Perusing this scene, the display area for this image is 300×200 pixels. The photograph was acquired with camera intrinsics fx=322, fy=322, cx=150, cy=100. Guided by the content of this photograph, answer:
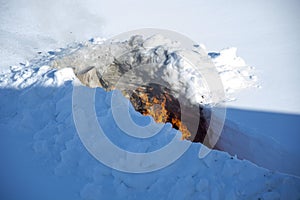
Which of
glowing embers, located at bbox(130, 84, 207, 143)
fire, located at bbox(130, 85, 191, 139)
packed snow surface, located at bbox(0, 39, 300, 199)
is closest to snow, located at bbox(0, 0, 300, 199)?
packed snow surface, located at bbox(0, 39, 300, 199)

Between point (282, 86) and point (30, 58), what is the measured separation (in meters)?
3.87

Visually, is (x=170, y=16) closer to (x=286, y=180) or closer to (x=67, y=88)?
(x=67, y=88)

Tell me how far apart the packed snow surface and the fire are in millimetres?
824

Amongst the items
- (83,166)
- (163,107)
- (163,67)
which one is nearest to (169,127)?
(83,166)

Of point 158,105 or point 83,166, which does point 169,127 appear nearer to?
point 83,166

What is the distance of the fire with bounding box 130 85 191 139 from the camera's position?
3953mm

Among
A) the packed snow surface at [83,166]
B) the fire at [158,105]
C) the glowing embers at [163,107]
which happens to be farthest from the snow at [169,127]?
the fire at [158,105]

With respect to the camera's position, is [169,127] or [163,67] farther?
[163,67]

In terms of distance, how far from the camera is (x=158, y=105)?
411cm

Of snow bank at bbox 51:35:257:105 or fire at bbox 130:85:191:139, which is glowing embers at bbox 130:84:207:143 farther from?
snow bank at bbox 51:35:257:105

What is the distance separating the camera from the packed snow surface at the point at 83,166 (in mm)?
2477

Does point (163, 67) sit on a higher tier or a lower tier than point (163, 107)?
higher

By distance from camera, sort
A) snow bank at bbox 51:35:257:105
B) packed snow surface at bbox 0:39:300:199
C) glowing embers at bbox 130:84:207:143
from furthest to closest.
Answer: snow bank at bbox 51:35:257:105 → glowing embers at bbox 130:84:207:143 → packed snow surface at bbox 0:39:300:199

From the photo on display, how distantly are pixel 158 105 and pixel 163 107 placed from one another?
79 millimetres
